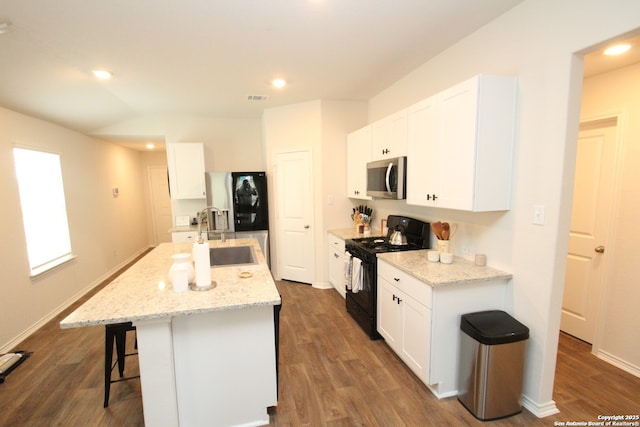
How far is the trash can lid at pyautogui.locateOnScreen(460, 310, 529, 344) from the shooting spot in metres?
1.78

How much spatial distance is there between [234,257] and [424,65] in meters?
2.68

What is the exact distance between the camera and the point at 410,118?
8.55 ft

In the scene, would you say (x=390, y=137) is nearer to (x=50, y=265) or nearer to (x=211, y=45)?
(x=211, y=45)

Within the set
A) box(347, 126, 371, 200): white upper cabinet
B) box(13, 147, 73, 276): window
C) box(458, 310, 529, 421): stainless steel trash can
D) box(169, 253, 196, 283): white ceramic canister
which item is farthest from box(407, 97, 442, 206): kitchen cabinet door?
box(13, 147, 73, 276): window

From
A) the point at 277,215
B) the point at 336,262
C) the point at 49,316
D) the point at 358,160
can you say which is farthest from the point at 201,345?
the point at 49,316

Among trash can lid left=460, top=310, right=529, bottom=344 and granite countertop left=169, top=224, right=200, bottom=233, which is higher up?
granite countertop left=169, top=224, right=200, bottom=233

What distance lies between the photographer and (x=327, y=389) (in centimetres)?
217

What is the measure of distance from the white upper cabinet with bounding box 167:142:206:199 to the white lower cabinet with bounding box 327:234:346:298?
2.17 meters

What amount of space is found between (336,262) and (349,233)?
0.43 metres

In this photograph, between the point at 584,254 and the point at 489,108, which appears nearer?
the point at 489,108

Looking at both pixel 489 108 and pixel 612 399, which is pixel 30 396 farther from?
pixel 612 399

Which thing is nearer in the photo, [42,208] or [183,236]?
[42,208]

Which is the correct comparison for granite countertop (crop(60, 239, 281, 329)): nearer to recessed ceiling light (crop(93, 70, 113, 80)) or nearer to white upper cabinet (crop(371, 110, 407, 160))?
white upper cabinet (crop(371, 110, 407, 160))

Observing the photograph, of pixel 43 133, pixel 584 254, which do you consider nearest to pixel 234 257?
pixel 43 133
